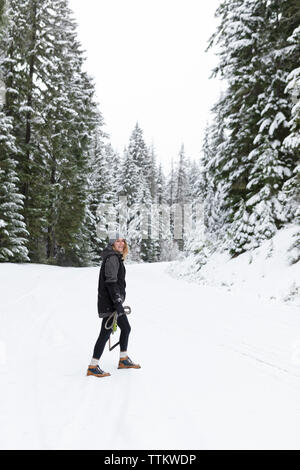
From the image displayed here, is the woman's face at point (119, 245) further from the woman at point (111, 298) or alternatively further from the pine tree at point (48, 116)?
the pine tree at point (48, 116)

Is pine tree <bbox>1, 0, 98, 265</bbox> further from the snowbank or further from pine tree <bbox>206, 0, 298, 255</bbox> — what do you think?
the snowbank

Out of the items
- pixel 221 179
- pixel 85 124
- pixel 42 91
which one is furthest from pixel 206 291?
pixel 85 124

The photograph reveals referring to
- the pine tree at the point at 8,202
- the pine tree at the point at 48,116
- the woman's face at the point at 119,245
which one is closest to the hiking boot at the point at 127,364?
the woman's face at the point at 119,245

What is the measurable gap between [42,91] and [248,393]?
2350 centimetres

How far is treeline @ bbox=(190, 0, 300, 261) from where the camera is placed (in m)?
12.7

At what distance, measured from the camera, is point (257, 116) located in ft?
Answer: 46.3

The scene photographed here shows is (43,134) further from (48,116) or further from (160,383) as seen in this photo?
(160,383)

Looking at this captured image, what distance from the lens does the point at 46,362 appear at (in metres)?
5.45

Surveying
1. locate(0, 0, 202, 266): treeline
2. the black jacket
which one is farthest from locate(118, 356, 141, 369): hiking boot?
locate(0, 0, 202, 266): treeline

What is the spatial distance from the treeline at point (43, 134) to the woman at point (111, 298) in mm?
13242

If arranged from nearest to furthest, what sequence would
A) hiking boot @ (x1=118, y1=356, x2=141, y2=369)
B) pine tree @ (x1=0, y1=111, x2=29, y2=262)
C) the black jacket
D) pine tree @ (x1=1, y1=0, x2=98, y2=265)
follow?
1. the black jacket
2. hiking boot @ (x1=118, y1=356, x2=141, y2=369)
3. pine tree @ (x1=0, y1=111, x2=29, y2=262)
4. pine tree @ (x1=1, y1=0, x2=98, y2=265)

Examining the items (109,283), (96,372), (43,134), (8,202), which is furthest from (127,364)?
(43,134)

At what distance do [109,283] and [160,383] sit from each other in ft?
5.00

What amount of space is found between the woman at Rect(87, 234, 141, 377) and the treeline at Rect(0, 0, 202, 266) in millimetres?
13242
